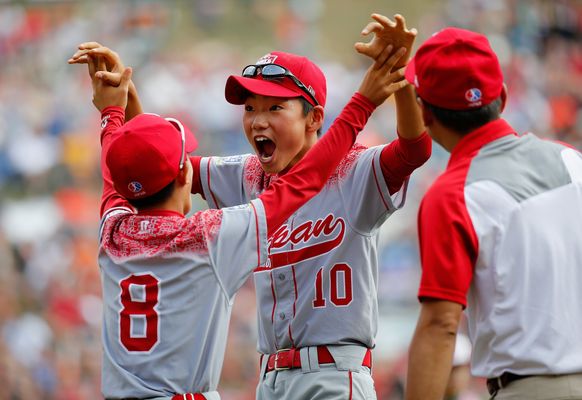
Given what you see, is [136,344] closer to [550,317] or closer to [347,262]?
[347,262]

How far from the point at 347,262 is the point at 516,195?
118 cm

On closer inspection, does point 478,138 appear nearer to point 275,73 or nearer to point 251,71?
point 275,73

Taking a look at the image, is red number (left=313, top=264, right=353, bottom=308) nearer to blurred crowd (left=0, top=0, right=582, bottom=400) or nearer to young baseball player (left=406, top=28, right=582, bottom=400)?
young baseball player (left=406, top=28, right=582, bottom=400)

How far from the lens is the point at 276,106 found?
4.49 m

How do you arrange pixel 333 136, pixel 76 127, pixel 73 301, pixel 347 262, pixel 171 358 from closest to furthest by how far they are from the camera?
pixel 171 358 → pixel 333 136 → pixel 347 262 → pixel 73 301 → pixel 76 127

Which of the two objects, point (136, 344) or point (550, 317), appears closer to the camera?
point (550, 317)

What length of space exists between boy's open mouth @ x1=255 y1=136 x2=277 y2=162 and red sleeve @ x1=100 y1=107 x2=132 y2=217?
59 centimetres

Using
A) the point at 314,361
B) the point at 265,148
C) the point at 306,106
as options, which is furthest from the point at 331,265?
the point at 306,106

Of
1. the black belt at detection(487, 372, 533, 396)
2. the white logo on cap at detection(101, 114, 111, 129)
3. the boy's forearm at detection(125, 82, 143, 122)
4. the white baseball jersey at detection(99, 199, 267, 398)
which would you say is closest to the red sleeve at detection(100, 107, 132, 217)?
the white logo on cap at detection(101, 114, 111, 129)

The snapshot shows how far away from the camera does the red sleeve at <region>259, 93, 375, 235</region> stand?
387 centimetres

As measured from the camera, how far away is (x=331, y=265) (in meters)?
4.29

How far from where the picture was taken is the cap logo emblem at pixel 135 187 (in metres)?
3.81

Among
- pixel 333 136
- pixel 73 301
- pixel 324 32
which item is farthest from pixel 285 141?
pixel 324 32

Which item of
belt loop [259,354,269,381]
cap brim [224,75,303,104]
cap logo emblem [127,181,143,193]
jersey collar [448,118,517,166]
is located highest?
cap brim [224,75,303,104]
